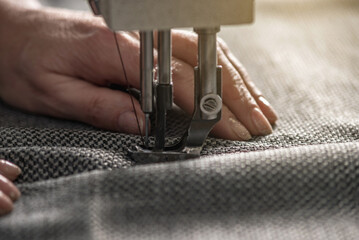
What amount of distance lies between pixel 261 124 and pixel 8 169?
0.35 meters

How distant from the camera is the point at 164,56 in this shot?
0.60 m

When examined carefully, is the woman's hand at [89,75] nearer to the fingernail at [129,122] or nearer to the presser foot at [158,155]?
the fingernail at [129,122]

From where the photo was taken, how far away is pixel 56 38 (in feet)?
2.91

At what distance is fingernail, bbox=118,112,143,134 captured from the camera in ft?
2.46

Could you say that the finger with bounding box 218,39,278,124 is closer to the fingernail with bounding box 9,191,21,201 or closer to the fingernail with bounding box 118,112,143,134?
the fingernail with bounding box 118,112,143,134

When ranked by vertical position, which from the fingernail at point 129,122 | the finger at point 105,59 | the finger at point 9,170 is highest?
the finger at point 105,59

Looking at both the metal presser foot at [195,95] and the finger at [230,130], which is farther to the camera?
the finger at [230,130]

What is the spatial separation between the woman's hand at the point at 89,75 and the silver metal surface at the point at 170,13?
23 cm

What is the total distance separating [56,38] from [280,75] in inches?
17.3

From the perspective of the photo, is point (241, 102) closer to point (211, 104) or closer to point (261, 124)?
point (261, 124)

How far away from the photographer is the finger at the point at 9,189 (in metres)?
0.59

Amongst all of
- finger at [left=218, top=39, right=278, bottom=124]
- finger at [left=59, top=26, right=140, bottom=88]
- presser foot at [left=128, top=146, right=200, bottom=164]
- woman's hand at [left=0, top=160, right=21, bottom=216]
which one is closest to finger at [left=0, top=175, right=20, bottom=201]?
woman's hand at [left=0, top=160, right=21, bottom=216]

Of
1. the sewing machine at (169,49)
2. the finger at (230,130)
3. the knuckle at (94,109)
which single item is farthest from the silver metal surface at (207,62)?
the knuckle at (94,109)

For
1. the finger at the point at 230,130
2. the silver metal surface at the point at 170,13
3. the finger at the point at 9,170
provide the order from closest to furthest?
the silver metal surface at the point at 170,13, the finger at the point at 9,170, the finger at the point at 230,130
